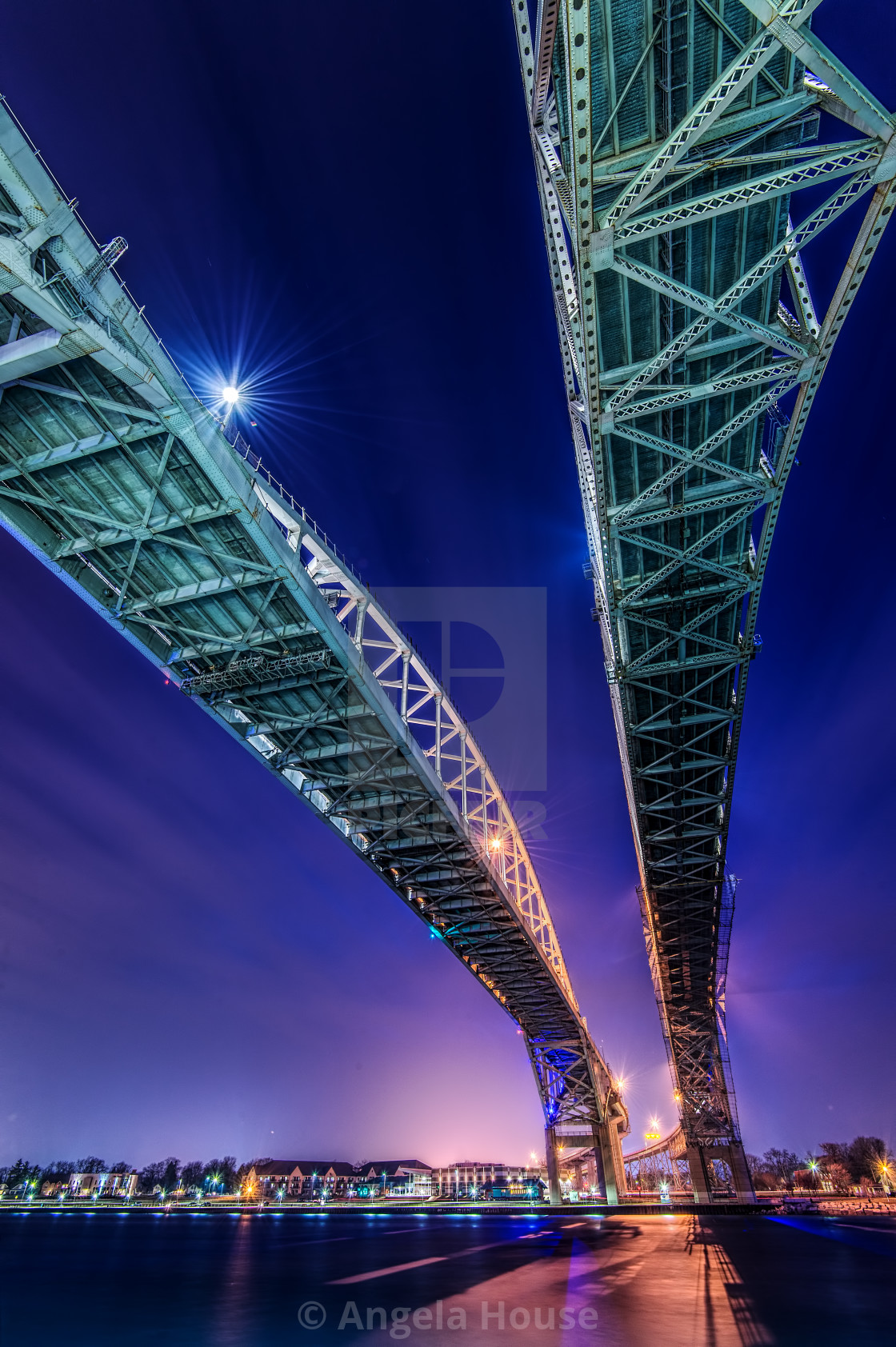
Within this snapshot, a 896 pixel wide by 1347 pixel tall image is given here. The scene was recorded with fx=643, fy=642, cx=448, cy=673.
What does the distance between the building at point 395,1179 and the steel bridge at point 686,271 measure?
507 feet

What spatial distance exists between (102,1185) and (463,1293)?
19150cm

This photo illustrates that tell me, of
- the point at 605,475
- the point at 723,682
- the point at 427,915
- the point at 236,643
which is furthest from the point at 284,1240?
the point at 605,475

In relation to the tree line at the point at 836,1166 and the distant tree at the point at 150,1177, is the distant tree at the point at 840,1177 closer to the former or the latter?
the tree line at the point at 836,1166

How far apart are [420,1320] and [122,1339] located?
377 centimetres

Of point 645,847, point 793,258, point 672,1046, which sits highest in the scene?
point 793,258

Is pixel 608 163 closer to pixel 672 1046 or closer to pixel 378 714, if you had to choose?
pixel 378 714

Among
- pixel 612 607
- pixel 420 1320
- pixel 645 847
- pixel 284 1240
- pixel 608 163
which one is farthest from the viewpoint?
pixel 645 847

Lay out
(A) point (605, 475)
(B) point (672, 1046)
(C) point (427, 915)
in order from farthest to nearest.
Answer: (B) point (672, 1046) < (C) point (427, 915) < (A) point (605, 475)

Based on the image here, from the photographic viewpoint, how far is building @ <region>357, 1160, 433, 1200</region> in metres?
140

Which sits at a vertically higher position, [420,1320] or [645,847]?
[645,847]

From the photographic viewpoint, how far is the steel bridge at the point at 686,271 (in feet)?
31.7

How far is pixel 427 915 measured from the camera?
33.9m

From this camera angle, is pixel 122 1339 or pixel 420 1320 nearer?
pixel 122 1339

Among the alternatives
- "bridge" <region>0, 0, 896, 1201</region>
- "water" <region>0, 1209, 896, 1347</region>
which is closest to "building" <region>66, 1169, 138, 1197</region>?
"water" <region>0, 1209, 896, 1347</region>
